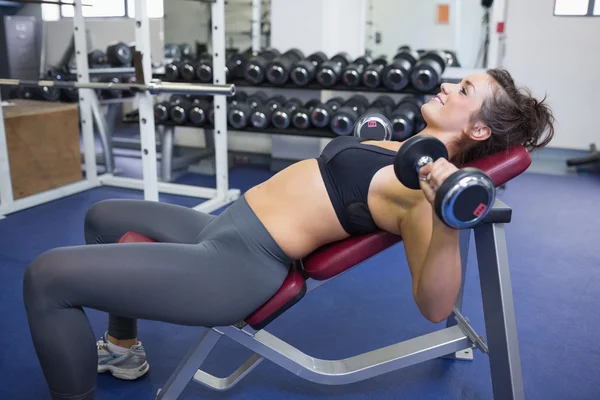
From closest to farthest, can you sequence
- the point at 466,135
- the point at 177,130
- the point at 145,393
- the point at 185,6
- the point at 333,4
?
the point at 466,135 → the point at 145,393 → the point at 333,4 → the point at 177,130 → the point at 185,6

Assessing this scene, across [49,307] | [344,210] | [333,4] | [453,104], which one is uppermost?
[333,4]

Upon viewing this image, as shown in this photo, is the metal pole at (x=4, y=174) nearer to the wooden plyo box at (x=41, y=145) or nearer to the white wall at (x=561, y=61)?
the wooden plyo box at (x=41, y=145)

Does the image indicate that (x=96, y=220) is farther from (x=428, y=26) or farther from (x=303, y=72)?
(x=428, y=26)

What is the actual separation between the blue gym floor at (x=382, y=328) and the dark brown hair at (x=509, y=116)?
0.76 m

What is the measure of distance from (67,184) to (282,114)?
4.74 ft

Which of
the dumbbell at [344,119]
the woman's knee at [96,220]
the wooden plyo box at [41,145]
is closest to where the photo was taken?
the woman's knee at [96,220]

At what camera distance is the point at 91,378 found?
3.99ft

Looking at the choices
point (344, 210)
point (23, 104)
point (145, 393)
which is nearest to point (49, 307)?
point (145, 393)

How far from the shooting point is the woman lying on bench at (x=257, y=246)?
3.82ft

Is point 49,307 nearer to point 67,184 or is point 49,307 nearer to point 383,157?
point 383,157

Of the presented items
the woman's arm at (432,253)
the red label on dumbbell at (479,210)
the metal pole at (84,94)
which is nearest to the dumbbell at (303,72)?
the metal pole at (84,94)

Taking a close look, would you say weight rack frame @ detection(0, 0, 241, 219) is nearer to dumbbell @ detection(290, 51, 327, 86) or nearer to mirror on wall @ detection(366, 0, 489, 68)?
dumbbell @ detection(290, 51, 327, 86)

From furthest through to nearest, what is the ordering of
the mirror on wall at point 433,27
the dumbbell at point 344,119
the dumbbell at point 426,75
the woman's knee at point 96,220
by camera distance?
the mirror on wall at point 433,27 < the dumbbell at point 344,119 < the dumbbell at point 426,75 < the woman's knee at point 96,220

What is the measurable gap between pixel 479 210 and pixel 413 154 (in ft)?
0.47
